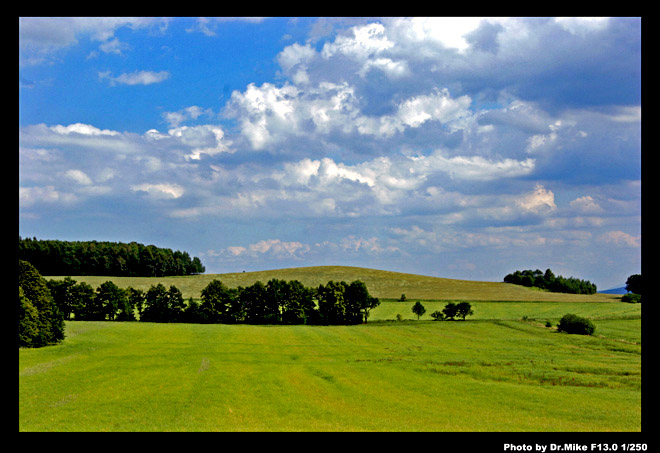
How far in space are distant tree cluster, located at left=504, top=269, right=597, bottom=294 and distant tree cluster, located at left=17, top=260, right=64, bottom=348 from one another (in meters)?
133

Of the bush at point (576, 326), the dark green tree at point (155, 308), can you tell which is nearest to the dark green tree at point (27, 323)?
the dark green tree at point (155, 308)

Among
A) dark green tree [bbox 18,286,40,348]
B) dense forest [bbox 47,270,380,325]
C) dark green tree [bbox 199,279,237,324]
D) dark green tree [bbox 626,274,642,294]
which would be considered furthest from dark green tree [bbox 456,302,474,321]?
dark green tree [bbox 18,286,40,348]

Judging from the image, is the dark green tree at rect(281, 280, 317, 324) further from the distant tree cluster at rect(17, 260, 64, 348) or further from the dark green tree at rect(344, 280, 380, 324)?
the distant tree cluster at rect(17, 260, 64, 348)

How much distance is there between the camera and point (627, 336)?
6069 centimetres

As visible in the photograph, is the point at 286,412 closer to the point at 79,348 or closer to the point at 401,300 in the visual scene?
the point at 79,348

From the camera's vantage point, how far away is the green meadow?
24.4 m

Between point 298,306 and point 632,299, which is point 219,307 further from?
point 632,299

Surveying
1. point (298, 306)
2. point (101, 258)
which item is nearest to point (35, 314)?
point (298, 306)

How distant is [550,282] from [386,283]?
174 ft

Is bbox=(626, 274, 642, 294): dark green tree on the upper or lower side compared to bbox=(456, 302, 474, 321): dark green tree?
upper

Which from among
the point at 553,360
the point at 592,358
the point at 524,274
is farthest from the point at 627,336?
the point at 524,274

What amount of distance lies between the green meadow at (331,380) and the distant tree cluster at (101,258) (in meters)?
70.2
